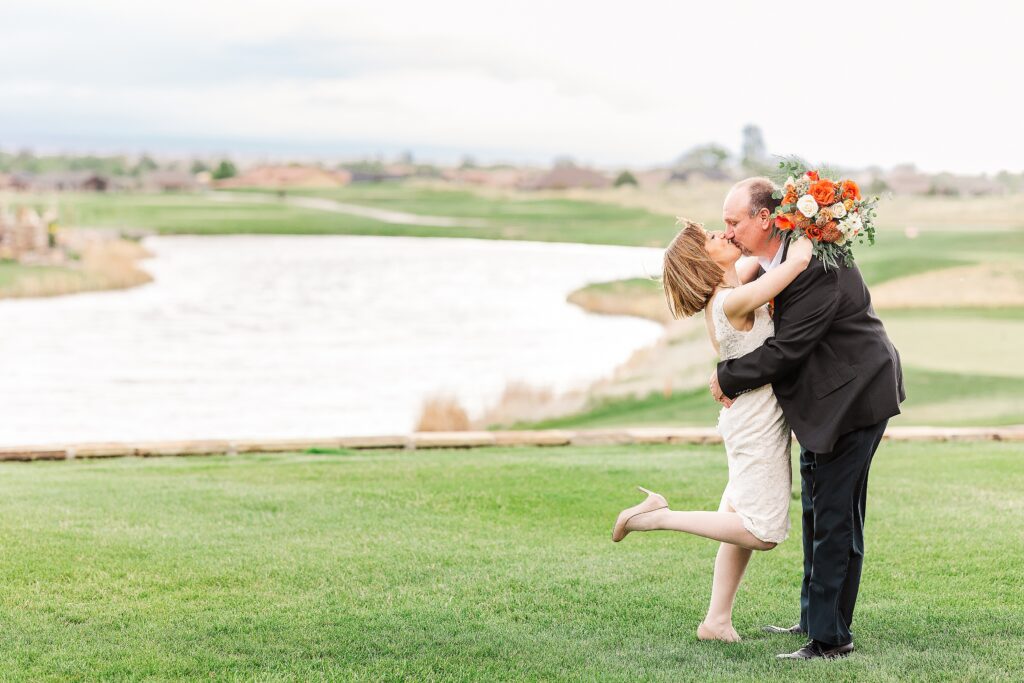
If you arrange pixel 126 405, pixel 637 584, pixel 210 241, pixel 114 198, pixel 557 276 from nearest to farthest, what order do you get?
1. pixel 637 584
2. pixel 126 405
3. pixel 557 276
4. pixel 210 241
5. pixel 114 198

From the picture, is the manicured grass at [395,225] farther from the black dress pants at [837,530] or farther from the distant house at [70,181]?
the black dress pants at [837,530]

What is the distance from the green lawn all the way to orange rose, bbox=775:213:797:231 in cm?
157

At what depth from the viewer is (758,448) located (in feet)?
13.4

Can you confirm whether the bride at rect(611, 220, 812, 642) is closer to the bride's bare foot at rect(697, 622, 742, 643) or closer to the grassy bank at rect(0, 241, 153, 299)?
the bride's bare foot at rect(697, 622, 742, 643)

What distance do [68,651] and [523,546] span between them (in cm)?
243

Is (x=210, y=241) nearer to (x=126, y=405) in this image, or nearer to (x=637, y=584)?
(x=126, y=405)

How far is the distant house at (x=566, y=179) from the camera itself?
82.9 meters

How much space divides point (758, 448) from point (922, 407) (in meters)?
10.5

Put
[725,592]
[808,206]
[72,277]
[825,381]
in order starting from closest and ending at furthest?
[808,206]
[825,381]
[725,592]
[72,277]

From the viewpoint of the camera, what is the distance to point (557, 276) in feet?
143

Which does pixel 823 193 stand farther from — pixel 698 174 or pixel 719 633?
pixel 698 174

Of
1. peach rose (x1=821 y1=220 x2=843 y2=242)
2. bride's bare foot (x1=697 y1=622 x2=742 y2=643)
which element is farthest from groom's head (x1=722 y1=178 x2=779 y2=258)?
bride's bare foot (x1=697 y1=622 x2=742 y2=643)

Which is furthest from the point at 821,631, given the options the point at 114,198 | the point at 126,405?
the point at 114,198

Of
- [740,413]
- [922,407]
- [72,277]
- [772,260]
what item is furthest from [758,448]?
[72,277]
